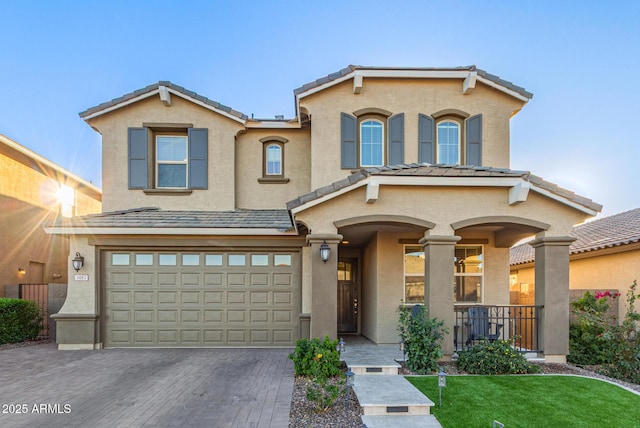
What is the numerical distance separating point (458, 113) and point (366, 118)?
2569 mm

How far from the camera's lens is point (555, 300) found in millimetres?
7961

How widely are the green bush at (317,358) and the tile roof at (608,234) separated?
795 centimetres

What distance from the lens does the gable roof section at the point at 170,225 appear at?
964 centimetres

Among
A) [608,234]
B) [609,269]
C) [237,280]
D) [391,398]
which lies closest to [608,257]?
[609,269]

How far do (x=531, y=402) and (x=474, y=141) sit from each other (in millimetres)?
6893

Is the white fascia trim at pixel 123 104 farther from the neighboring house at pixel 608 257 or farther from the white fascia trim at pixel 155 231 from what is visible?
the neighboring house at pixel 608 257

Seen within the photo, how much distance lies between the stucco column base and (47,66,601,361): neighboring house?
0.08ft

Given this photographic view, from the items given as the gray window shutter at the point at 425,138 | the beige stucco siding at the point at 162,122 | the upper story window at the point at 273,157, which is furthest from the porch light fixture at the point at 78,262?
the gray window shutter at the point at 425,138

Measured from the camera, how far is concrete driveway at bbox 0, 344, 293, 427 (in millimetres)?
5340

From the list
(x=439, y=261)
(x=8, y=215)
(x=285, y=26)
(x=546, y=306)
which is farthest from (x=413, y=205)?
(x=8, y=215)

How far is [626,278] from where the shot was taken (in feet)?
33.2

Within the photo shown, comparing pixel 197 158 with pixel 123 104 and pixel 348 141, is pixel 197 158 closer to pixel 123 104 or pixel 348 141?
pixel 123 104

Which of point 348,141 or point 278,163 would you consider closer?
point 348,141

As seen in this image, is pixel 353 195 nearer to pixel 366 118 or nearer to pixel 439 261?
pixel 439 261
